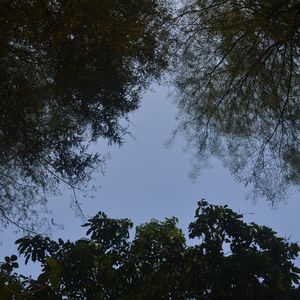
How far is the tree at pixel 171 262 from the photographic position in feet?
14.8

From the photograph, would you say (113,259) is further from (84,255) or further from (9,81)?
(9,81)

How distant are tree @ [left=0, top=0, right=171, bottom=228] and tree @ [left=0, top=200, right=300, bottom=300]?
106 centimetres

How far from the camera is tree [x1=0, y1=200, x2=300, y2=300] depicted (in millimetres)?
4520

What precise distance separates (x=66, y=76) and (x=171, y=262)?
7.72 ft

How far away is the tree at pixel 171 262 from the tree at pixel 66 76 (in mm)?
1065

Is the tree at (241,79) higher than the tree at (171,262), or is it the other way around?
the tree at (241,79)

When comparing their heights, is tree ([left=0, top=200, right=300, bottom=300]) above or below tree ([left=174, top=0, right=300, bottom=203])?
below

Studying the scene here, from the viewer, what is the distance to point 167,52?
20.6 ft

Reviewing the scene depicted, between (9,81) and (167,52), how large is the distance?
2261 mm

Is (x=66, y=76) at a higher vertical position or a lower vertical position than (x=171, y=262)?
higher

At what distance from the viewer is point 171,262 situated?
489cm

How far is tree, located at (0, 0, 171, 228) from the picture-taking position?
4422mm

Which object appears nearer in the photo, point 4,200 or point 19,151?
point 19,151

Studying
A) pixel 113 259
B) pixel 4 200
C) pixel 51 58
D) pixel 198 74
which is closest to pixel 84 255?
pixel 113 259
